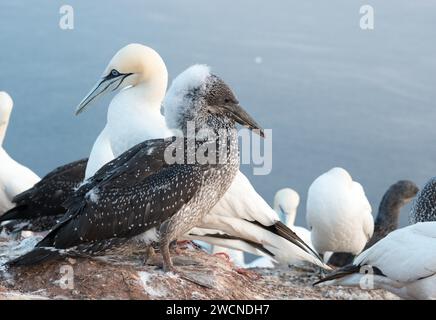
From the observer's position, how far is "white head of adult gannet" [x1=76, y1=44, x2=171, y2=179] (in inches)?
275

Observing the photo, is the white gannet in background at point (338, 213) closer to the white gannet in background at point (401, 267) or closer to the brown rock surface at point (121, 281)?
the white gannet in background at point (401, 267)

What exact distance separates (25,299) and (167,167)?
1.16m

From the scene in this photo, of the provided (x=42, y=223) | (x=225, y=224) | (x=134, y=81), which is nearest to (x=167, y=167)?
(x=225, y=224)

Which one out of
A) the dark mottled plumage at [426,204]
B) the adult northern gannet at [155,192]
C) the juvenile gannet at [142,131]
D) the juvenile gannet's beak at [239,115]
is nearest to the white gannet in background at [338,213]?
the dark mottled plumage at [426,204]

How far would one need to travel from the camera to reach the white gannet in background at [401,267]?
5.94 m

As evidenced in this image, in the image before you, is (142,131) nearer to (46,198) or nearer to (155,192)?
(46,198)

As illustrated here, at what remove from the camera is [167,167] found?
18.3 feet

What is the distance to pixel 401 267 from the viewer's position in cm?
598

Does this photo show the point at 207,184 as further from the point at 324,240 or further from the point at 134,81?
the point at 324,240

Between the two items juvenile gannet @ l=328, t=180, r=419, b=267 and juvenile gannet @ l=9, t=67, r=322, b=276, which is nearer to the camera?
juvenile gannet @ l=9, t=67, r=322, b=276

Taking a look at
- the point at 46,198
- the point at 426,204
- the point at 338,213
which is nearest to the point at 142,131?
the point at 46,198

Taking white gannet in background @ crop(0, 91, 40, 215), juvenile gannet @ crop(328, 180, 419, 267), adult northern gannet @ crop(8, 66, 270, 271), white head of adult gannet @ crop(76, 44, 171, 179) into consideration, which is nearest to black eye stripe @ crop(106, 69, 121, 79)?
white head of adult gannet @ crop(76, 44, 171, 179)

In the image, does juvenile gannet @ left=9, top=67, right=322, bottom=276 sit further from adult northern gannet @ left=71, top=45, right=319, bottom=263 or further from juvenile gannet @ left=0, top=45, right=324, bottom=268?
juvenile gannet @ left=0, top=45, right=324, bottom=268

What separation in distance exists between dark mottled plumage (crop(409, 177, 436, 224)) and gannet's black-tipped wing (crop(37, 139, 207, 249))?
9.53 ft
